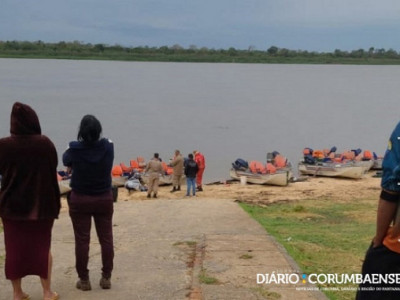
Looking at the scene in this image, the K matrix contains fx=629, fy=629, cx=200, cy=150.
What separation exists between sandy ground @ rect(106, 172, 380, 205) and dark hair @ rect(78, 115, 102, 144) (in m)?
12.1

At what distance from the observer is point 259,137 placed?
4325cm

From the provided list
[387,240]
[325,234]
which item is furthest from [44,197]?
[325,234]

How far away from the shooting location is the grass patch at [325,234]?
6.27m

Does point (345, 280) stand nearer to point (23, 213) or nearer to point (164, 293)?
point (164, 293)

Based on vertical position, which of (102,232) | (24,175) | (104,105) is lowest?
Answer: (104,105)

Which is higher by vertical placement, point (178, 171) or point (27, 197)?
point (27, 197)

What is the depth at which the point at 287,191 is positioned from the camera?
20.7 metres

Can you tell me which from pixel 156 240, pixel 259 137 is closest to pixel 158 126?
pixel 259 137

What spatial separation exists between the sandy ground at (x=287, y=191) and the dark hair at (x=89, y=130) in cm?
1211

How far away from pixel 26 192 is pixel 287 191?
1675 centimetres

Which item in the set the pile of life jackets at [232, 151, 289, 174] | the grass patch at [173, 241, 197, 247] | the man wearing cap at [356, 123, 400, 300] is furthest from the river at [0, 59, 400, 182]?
the man wearing cap at [356, 123, 400, 300]

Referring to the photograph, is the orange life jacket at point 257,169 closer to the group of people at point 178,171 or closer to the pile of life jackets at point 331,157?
the group of people at point 178,171

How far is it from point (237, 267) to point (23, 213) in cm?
208

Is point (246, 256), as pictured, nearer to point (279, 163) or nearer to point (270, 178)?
point (270, 178)
